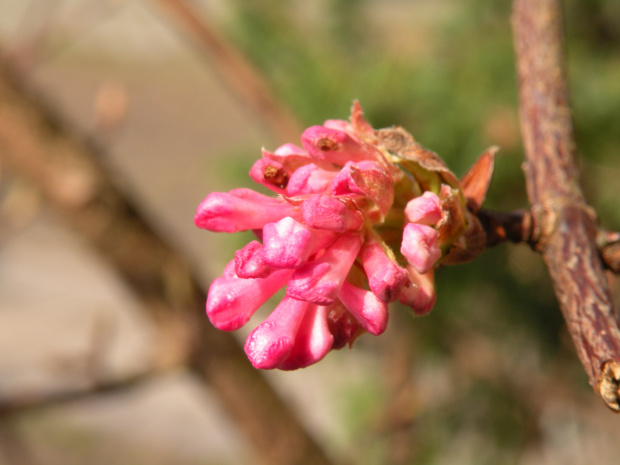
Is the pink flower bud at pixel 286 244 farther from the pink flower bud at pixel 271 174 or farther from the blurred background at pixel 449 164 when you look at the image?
the blurred background at pixel 449 164

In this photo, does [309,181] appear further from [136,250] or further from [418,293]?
[136,250]

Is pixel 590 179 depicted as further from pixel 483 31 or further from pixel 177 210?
pixel 177 210

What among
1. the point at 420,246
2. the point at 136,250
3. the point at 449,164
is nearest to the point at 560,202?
the point at 420,246

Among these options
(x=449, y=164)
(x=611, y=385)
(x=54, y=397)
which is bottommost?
(x=449, y=164)

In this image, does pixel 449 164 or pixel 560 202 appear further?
pixel 449 164

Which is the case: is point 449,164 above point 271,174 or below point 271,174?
below

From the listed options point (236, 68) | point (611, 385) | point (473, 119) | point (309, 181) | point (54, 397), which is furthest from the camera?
point (473, 119)
